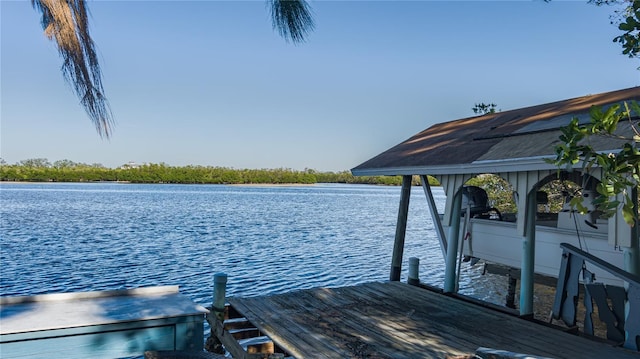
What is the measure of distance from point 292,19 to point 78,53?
54.4 inches

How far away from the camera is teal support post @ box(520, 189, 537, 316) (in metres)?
6.71

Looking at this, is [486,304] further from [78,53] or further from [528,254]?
[78,53]

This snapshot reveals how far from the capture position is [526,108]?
33.2 ft

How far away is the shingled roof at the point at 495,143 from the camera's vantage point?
6352mm

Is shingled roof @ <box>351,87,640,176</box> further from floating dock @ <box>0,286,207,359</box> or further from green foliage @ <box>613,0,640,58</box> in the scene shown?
floating dock @ <box>0,286,207,359</box>

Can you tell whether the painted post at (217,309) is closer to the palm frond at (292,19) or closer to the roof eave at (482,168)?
the roof eave at (482,168)

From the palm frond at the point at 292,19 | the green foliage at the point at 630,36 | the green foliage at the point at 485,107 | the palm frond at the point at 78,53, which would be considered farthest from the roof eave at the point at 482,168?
the green foliage at the point at 485,107

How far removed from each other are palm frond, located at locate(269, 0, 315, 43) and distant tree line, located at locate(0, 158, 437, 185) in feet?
361

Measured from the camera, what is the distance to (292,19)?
3252mm

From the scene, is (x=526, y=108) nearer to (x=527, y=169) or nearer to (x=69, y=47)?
(x=527, y=169)

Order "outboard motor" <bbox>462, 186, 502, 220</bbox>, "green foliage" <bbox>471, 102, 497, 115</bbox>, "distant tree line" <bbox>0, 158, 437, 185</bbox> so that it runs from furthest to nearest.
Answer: "distant tree line" <bbox>0, 158, 437, 185</bbox> → "green foliage" <bbox>471, 102, 497, 115</bbox> → "outboard motor" <bbox>462, 186, 502, 220</bbox>

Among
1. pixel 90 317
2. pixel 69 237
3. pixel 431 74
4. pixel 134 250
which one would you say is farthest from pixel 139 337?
pixel 431 74

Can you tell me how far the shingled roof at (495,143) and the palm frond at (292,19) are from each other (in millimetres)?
3760

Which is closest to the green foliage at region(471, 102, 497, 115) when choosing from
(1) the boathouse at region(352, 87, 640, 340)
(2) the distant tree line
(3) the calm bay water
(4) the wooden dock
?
(3) the calm bay water
